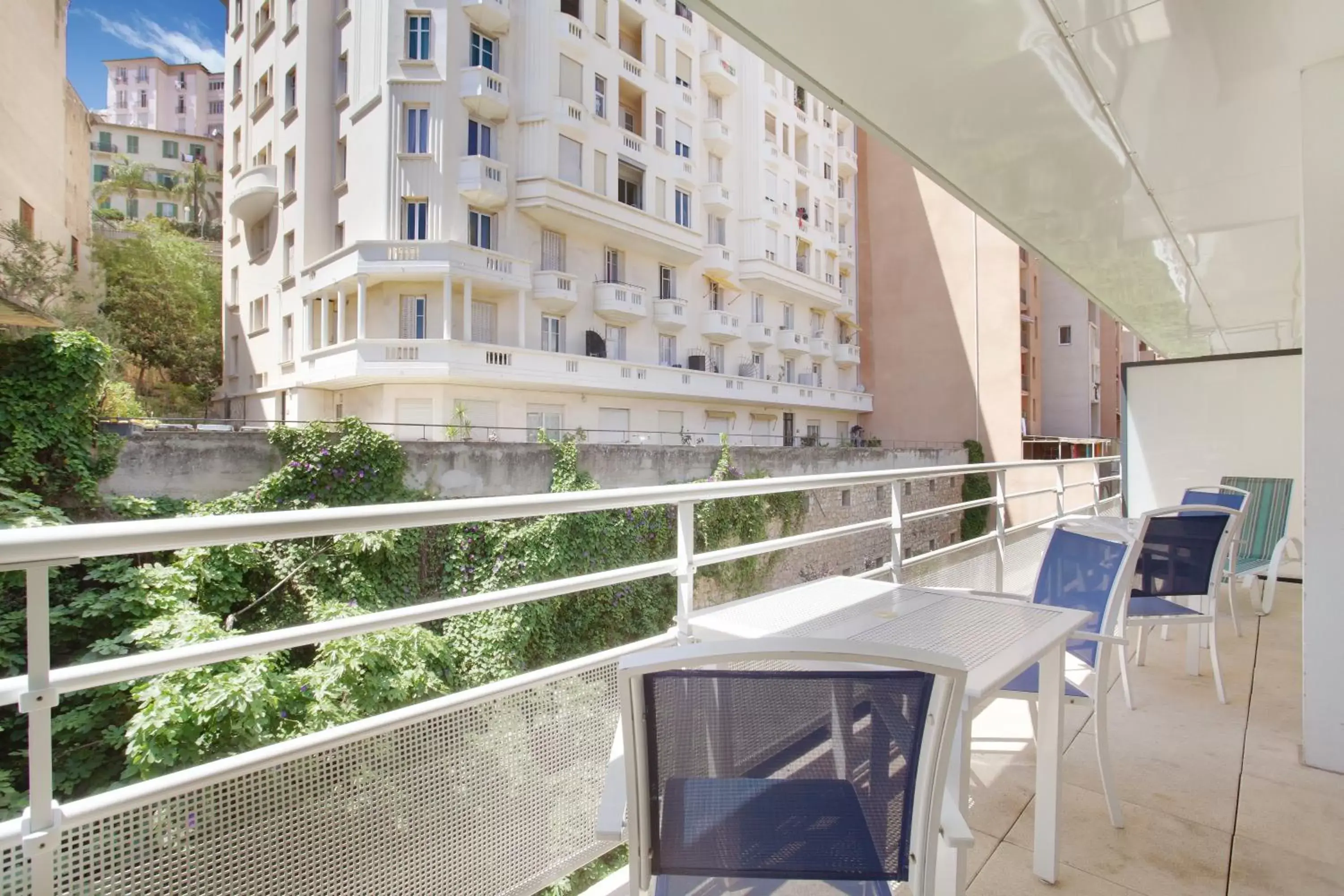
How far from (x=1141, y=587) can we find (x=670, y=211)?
19.7 meters

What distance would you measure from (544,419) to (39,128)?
13469 millimetres

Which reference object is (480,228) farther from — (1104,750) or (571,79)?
(1104,750)

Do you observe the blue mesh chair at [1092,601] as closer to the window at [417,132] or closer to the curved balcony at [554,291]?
the curved balcony at [554,291]

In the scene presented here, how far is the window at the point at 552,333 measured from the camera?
17984mm

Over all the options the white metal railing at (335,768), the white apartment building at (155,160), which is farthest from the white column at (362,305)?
the white apartment building at (155,160)

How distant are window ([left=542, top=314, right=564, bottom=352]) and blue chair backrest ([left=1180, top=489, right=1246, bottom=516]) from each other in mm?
14800

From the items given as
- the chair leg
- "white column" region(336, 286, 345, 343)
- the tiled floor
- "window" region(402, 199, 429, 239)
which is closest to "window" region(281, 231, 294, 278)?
"white column" region(336, 286, 345, 343)

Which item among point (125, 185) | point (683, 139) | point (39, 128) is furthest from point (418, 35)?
point (125, 185)

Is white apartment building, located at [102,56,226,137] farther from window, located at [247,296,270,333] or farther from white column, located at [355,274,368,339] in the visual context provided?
white column, located at [355,274,368,339]

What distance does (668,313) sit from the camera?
20469mm

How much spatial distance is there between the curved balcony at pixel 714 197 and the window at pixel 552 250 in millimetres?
5975

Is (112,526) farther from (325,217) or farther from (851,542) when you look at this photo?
(325,217)

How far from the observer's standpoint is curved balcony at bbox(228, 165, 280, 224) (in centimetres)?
1898

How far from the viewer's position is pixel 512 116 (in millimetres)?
17734
